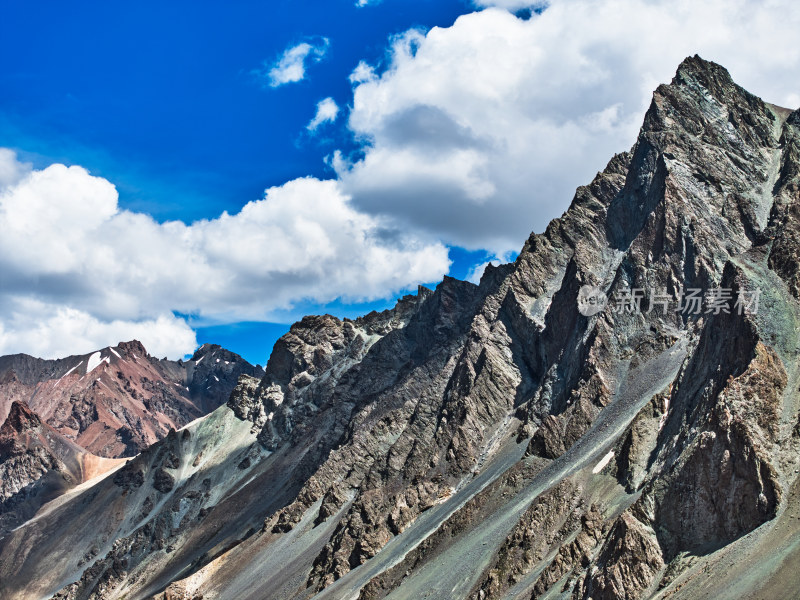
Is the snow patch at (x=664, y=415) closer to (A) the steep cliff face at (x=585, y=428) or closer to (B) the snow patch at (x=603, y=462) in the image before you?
(A) the steep cliff face at (x=585, y=428)

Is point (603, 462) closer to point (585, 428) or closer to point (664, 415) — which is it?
point (664, 415)

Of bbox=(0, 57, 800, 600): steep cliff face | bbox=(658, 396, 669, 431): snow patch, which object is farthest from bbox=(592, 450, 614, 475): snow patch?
bbox=(658, 396, 669, 431): snow patch

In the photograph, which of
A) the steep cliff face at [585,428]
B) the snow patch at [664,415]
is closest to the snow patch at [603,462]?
the steep cliff face at [585,428]

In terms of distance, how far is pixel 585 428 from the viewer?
8431cm

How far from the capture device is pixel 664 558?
4750cm

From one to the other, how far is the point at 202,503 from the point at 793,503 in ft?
525

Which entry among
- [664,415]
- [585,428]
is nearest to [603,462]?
[664,415]

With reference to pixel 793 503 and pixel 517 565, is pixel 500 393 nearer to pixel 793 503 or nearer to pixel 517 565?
pixel 517 565

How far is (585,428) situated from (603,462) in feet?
46.7

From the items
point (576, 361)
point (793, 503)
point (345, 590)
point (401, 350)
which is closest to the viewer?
point (793, 503)

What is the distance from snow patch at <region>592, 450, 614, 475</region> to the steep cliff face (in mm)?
212

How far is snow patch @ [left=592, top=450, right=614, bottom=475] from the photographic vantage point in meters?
69.2

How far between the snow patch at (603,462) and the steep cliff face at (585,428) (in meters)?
0.21

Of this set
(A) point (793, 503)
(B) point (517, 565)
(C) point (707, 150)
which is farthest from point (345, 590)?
(C) point (707, 150)
